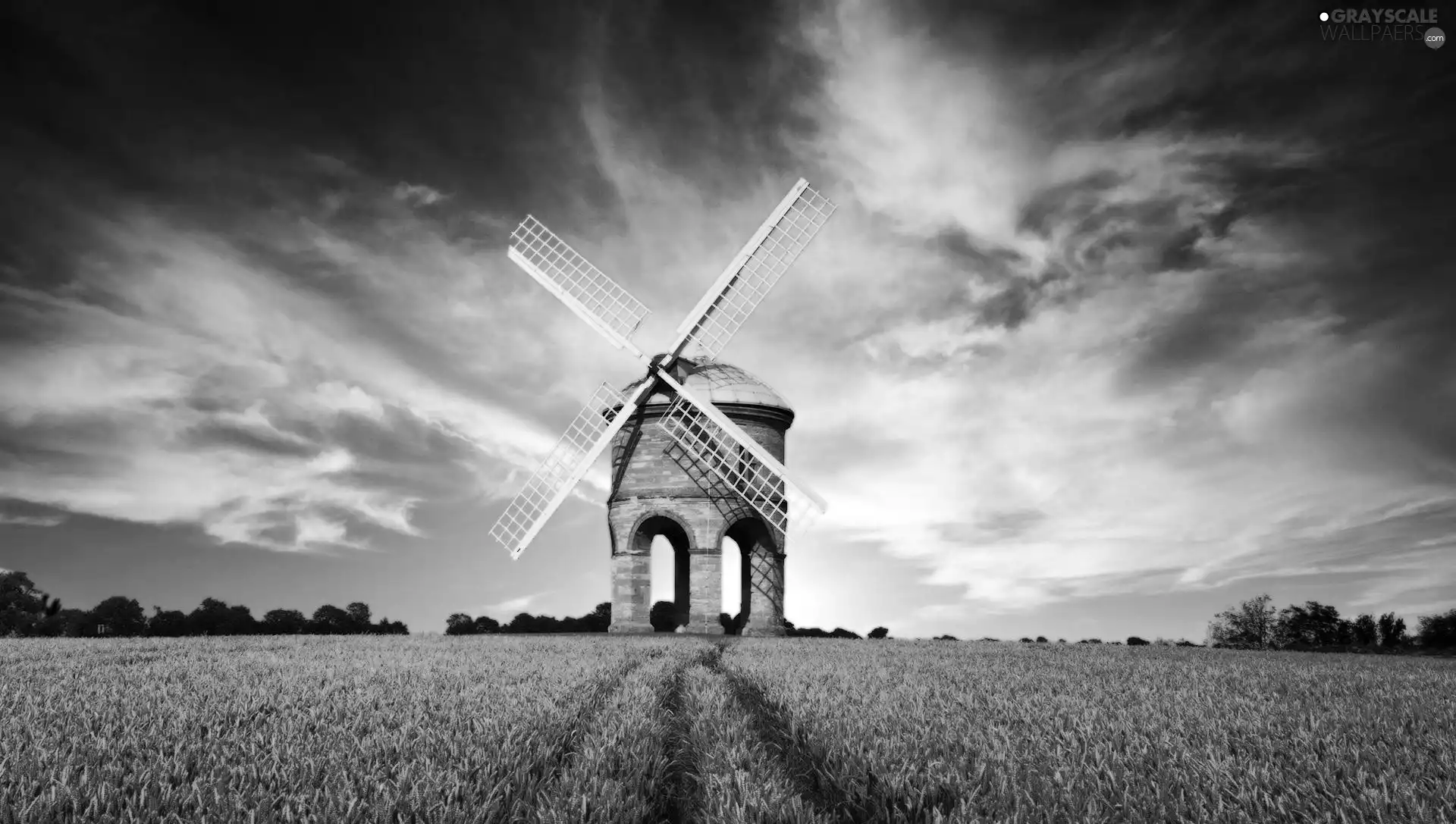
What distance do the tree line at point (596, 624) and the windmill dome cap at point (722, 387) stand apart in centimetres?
669

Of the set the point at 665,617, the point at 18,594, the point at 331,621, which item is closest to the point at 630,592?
the point at 665,617

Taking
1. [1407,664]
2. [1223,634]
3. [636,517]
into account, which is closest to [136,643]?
[636,517]

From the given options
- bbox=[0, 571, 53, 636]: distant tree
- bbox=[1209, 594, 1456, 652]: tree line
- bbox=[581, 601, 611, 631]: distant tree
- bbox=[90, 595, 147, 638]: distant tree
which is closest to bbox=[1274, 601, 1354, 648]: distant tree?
bbox=[1209, 594, 1456, 652]: tree line

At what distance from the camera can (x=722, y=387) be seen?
25.3 metres

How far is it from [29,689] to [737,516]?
18.7m

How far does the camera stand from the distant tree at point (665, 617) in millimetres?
29250

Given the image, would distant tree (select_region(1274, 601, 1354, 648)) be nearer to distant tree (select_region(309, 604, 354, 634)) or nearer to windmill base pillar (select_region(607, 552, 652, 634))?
windmill base pillar (select_region(607, 552, 652, 634))

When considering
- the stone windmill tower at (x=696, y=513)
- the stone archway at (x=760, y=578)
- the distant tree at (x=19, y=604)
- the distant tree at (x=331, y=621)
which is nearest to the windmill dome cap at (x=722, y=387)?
the stone windmill tower at (x=696, y=513)

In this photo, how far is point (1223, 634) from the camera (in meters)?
32.7

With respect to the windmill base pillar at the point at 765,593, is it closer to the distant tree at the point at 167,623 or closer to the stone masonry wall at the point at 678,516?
the stone masonry wall at the point at 678,516

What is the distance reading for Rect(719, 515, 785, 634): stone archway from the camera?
24719mm

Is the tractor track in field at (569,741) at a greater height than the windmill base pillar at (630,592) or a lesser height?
lesser

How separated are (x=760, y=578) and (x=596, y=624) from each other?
302 inches

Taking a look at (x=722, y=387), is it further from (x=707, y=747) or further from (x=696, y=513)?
(x=707, y=747)
